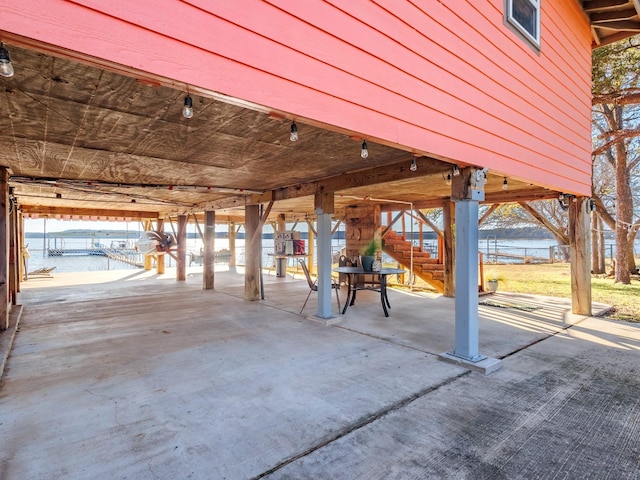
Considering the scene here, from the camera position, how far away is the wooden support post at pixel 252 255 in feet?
23.1

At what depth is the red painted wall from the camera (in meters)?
1.32

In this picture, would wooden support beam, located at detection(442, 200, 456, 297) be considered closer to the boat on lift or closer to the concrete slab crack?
the concrete slab crack

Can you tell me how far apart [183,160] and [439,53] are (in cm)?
281

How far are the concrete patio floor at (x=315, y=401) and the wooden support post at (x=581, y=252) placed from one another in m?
0.51

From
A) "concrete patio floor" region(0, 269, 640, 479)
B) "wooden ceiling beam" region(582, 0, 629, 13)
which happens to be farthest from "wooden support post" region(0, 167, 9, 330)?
"wooden ceiling beam" region(582, 0, 629, 13)

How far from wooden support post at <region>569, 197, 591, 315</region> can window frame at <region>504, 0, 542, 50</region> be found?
279 cm

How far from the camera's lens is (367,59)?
2.20 meters

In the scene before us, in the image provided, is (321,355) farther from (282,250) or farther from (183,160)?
(282,250)

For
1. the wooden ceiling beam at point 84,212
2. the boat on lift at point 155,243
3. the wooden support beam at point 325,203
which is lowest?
the boat on lift at point 155,243

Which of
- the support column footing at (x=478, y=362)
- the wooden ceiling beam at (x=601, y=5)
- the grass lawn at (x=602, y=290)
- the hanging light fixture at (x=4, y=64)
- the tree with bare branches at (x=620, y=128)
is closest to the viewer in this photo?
the hanging light fixture at (x=4, y=64)

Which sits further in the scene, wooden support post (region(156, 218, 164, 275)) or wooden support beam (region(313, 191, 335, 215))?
wooden support post (region(156, 218, 164, 275))

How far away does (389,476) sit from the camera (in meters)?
1.81

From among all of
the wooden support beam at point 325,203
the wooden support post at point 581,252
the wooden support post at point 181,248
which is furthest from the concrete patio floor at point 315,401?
the wooden support post at point 181,248

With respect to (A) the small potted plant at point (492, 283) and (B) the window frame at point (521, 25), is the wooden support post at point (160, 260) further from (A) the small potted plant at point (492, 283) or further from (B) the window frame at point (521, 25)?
(B) the window frame at point (521, 25)
